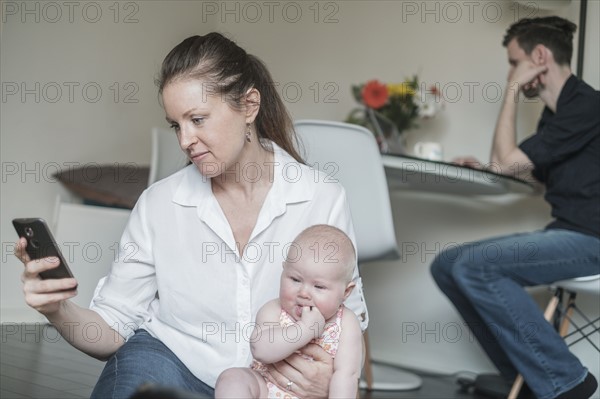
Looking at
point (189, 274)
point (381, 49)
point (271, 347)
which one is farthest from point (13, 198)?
point (271, 347)

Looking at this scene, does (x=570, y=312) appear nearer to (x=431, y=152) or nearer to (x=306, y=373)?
(x=431, y=152)

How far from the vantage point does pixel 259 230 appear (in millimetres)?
1703

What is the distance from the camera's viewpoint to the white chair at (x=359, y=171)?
2.84 m

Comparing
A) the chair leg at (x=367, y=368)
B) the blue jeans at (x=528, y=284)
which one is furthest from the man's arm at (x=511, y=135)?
the chair leg at (x=367, y=368)

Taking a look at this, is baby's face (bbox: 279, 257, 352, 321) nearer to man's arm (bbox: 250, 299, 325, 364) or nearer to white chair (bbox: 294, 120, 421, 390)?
man's arm (bbox: 250, 299, 325, 364)

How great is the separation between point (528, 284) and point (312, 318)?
149cm

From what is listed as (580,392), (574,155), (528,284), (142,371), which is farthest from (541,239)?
(142,371)

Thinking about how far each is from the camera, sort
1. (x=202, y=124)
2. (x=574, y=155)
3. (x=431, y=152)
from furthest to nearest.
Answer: (x=431, y=152) < (x=574, y=155) < (x=202, y=124)

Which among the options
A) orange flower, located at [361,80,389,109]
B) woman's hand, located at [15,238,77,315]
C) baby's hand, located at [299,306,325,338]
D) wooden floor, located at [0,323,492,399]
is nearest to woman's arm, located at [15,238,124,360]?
woman's hand, located at [15,238,77,315]

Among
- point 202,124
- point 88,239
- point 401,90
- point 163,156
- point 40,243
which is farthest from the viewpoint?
point 88,239

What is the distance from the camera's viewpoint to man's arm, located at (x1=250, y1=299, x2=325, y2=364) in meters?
1.46

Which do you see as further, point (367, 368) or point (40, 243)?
point (367, 368)

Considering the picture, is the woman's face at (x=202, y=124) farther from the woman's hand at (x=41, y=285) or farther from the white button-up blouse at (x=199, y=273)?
the woman's hand at (x=41, y=285)

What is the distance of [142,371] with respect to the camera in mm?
1490
